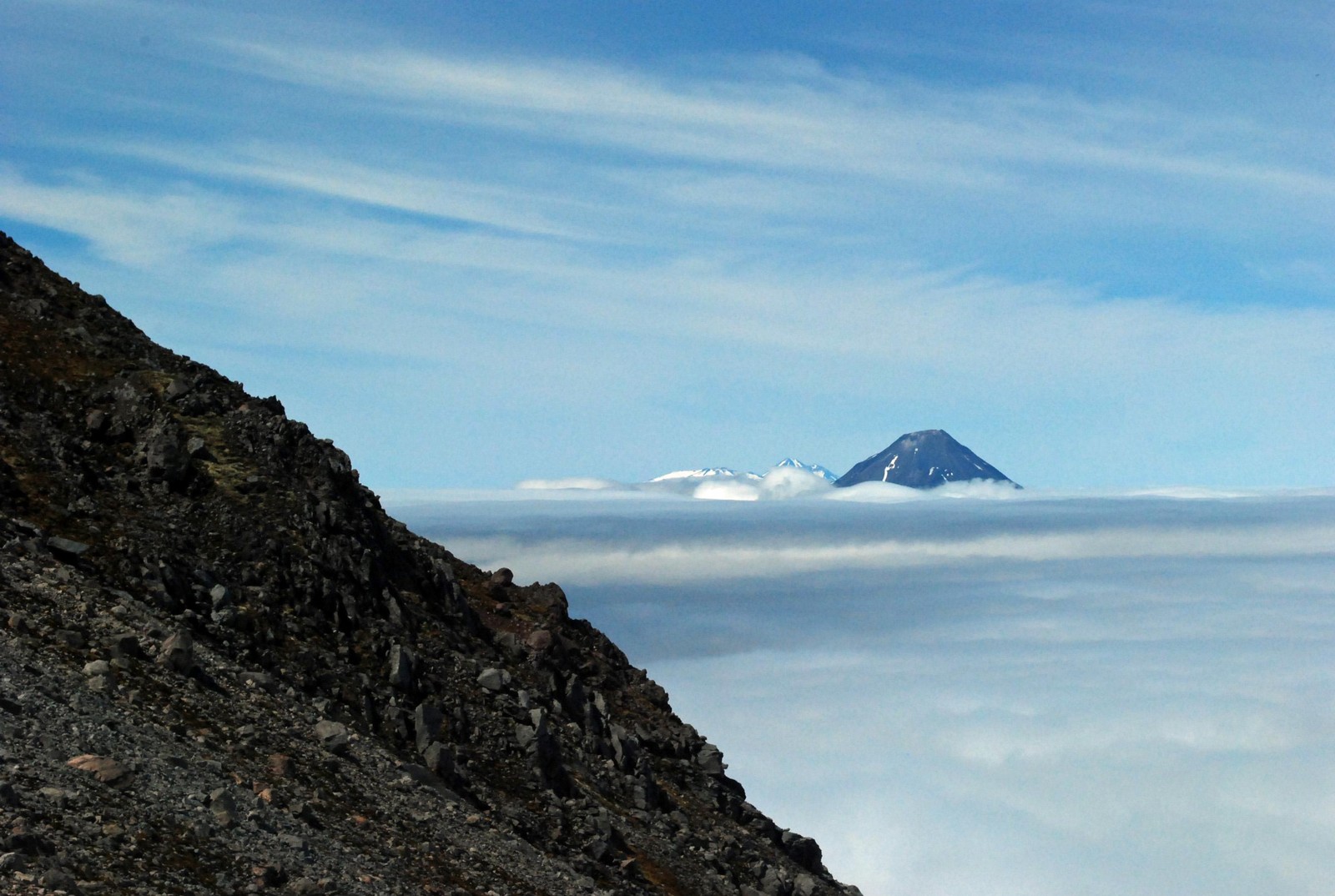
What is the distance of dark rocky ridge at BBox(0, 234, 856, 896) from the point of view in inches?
1391

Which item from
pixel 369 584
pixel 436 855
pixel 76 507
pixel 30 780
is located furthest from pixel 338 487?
pixel 30 780

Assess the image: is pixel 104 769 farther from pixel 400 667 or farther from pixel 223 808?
pixel 400 667

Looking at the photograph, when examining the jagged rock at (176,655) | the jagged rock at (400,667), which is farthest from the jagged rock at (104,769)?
the jagged rock at (400,667)

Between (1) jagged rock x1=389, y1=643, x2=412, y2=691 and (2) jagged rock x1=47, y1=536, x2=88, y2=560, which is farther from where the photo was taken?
(1) jagged rock x1=389, y1=643, x2=412, y2=691

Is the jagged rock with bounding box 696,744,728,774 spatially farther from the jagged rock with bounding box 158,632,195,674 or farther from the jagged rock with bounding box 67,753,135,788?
the jagged rock with bounding box 67,753,135,788

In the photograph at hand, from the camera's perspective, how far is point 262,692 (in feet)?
153

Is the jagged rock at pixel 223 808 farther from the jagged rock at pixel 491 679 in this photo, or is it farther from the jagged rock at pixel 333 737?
the jagged rock at pixel 491 679

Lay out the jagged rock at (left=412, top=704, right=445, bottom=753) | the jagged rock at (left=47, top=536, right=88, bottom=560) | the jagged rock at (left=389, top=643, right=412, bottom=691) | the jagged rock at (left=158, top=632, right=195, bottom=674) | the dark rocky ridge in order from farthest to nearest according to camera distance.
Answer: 1. the jagged rock at (left=389, top=643, right=412, bottom=691)
2. the jagged rock at (left=412, top=704, right=445, bottom=753)
3. the jagged rock at (left=47, top=536, right=88, bottom=560)
4. the jagged rock at (left=158, top=632, right=195, bottom=674)
5. the dark rocky ridge

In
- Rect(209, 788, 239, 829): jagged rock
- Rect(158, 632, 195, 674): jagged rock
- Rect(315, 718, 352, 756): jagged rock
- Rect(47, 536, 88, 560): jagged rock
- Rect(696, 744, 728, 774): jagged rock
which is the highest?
Rect(47, 536, 88, 560): jagged rock

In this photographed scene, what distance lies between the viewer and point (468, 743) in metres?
54.5

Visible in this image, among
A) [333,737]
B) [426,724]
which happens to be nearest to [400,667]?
[426,724]

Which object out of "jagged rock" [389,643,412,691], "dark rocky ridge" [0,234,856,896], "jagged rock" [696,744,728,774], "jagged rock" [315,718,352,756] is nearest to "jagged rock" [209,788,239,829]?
"dark rocky ridge" [0,234,856,896]

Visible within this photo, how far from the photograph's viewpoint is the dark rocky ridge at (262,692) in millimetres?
35344

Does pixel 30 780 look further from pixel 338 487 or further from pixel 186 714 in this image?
pixel 338 487
